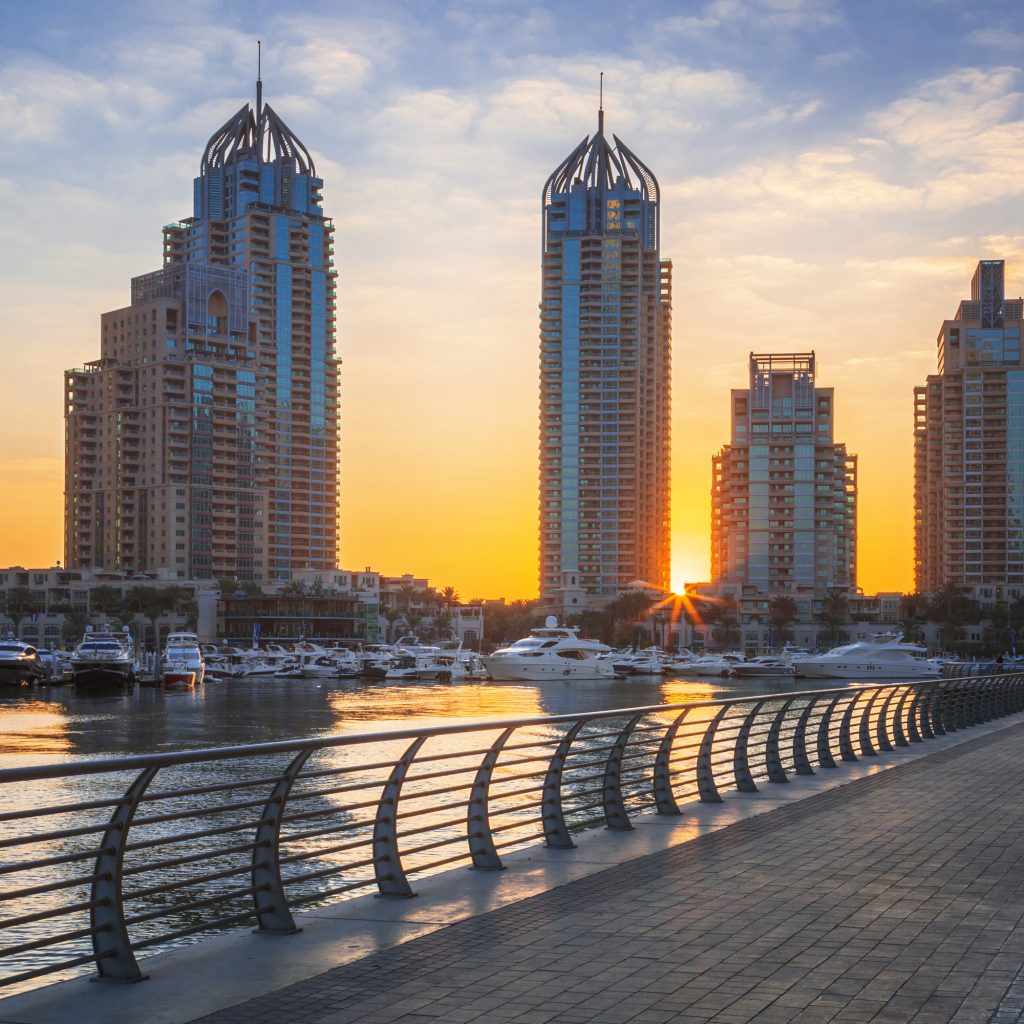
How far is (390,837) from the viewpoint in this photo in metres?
10.8

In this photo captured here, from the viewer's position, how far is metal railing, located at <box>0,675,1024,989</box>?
8.08 meters

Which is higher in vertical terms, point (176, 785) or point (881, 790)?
point (881, 790)

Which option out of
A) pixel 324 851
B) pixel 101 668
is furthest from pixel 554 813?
pixel 101 668

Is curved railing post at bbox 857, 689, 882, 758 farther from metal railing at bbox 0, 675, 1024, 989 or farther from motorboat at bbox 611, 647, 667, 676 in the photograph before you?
motorboat at bbox 611, 647, 667, 676

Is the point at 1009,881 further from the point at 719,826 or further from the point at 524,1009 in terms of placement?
the point at 524,1009

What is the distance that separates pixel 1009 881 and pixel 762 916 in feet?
9.22

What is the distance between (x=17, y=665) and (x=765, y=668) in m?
84.1

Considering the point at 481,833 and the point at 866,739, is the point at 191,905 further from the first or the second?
the point at 866,739

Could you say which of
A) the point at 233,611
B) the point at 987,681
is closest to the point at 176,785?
the point at 987,681

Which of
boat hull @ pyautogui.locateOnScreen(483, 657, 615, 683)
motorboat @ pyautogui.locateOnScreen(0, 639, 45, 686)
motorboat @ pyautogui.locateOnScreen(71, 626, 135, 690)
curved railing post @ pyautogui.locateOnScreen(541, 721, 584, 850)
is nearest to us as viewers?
curved railing post @ pyautogui.locateOnScreen(541, 721, 584, 850)

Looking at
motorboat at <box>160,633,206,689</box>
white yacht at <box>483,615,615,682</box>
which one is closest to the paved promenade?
motorboat at <box>160,633,206,689</box>

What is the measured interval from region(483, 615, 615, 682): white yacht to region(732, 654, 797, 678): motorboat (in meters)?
25.1

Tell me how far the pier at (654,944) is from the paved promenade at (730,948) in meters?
0.02

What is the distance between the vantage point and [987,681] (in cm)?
3784
